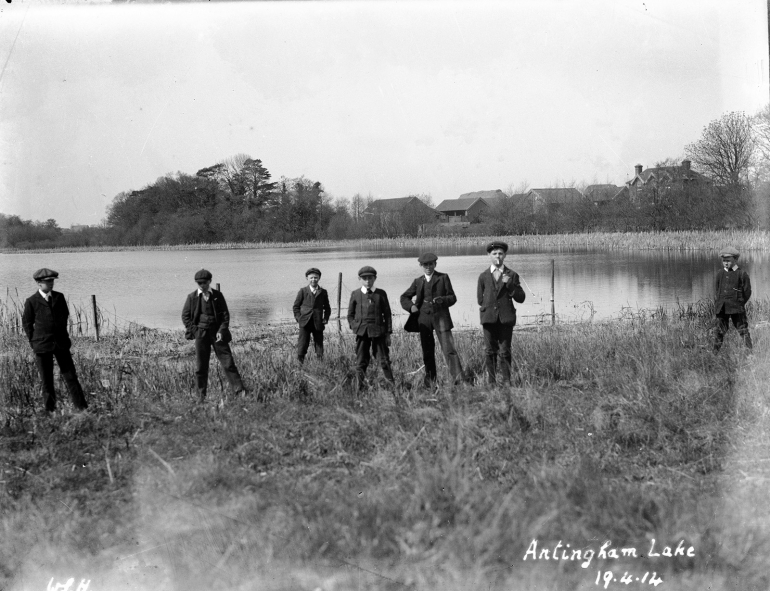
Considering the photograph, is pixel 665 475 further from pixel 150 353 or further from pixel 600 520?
pixel 150 353

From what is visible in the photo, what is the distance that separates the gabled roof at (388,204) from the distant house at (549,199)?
556 inches

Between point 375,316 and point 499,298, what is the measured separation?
156cm

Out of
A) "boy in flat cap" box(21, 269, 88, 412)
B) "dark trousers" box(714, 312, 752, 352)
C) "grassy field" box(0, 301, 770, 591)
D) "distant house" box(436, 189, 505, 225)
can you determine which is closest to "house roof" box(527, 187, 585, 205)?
"distant house" box(436, 189, 505, 225)

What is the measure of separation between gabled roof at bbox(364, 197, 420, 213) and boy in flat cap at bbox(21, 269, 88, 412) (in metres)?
23.3

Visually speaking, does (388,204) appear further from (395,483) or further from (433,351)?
(395,483)

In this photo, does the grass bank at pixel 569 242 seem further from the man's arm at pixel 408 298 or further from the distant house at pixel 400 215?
the man's arm at pixel 408 298

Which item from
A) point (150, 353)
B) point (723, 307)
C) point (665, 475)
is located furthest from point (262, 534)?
point (150, 353)

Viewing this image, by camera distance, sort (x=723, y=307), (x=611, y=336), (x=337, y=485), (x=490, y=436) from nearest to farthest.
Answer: (x=337, y=485), (x=490, y=436), (x=723, y=307), (x=611, y=336)

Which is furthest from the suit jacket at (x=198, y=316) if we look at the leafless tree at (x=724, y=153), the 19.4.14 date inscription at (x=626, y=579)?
the leafless tree at (x=724, y=153)

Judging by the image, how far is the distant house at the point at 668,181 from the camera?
145 feet

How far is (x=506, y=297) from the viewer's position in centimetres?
A: 880

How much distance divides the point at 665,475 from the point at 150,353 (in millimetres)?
11552

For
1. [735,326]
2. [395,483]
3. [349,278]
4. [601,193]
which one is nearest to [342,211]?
[349,278]

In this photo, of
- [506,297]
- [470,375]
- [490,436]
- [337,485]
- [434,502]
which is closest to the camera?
[434,502]
